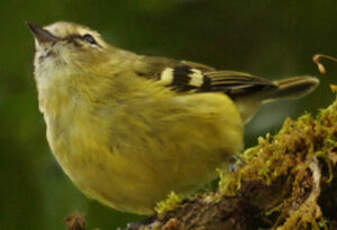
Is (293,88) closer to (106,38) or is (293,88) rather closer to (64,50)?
(106,38)

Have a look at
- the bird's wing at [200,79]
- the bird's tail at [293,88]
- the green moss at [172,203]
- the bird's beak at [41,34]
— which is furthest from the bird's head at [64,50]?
the green moss at [172,203]

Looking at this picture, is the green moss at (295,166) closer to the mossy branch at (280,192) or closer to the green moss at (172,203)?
the mossy branch at (280,192)

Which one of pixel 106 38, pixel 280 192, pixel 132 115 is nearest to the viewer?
pixel 280 192


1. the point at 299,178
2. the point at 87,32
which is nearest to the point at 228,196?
the point at 299,178

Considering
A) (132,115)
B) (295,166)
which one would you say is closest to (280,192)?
(295,166)

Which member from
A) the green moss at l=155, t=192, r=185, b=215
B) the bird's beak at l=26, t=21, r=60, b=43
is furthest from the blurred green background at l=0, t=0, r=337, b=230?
the green moss at l=155, t=192, r=185, b=215

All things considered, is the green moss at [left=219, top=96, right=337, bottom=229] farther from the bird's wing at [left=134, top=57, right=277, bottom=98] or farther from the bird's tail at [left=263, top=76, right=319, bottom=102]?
the bird's tail at [left=263, top=76, right=319, bottom=102]

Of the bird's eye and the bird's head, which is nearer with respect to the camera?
the bird's head
